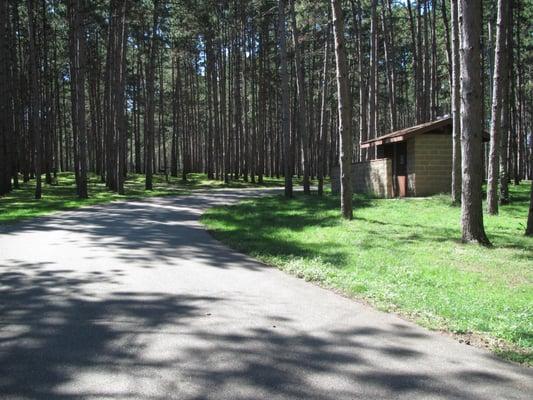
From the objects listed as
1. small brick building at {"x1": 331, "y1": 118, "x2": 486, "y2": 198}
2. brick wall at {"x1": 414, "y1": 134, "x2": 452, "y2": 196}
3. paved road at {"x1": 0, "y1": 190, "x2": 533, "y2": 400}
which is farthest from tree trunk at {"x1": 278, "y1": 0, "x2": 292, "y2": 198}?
paved road at {"x1": 0, "y1": 190, "x2": 533, "y2": 400}

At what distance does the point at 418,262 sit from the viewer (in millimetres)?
8094

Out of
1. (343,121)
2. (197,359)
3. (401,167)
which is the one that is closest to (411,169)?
(401,167)

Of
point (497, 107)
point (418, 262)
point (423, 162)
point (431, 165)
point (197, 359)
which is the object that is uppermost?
point (497, 107)

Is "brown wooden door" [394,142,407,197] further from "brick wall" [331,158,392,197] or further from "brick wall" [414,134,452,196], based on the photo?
"brick wall" [414,134,452,196]

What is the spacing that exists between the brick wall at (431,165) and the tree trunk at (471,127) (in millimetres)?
12010

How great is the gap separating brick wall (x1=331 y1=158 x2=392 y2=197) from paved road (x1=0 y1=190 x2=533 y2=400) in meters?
15.6

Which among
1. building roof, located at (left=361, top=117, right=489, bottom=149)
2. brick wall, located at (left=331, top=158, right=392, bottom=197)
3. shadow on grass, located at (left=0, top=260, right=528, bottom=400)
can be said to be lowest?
shadow on grass, located at (left=0, top=260, right=528, bottom=400)

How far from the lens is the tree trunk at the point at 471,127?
9.42 m

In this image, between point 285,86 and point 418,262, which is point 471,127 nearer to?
point 418,262

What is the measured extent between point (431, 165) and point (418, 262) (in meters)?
14.3

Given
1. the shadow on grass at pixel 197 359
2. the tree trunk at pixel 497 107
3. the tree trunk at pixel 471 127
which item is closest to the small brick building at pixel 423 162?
the tree trunk at pixel 497 107

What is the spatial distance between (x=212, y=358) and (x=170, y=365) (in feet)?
1.19

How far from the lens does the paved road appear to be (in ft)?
11.8

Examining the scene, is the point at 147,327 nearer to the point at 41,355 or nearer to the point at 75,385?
the point at 41,355
